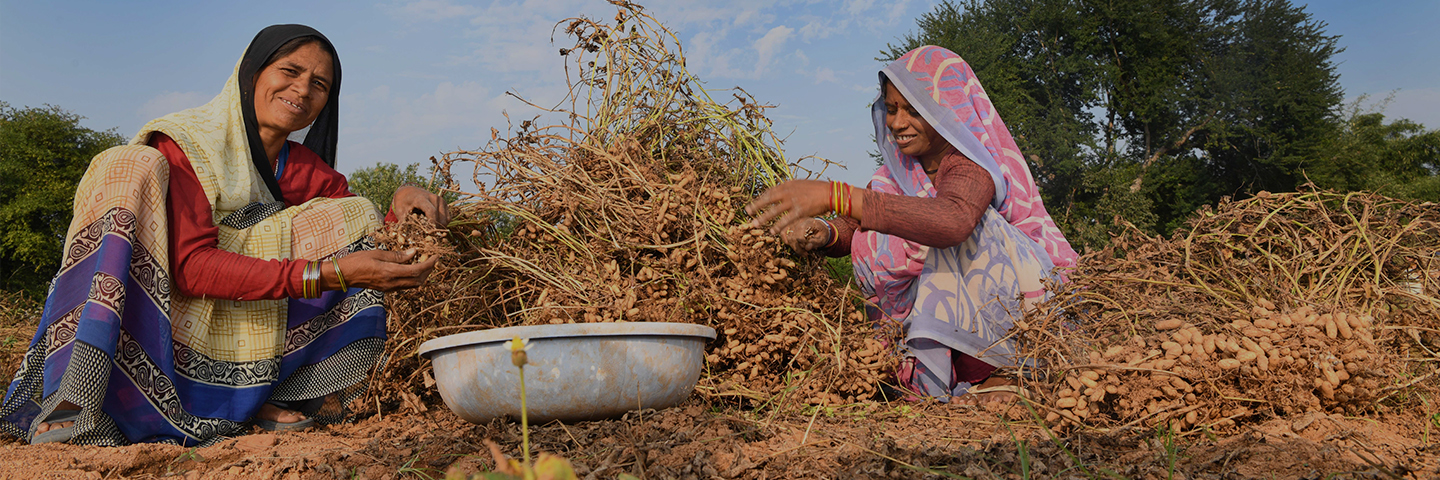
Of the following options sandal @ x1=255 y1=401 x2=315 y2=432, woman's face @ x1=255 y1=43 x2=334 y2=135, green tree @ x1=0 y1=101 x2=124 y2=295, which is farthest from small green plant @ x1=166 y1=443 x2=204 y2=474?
green tree @ x1=0 y1=101 x2=124 y2=295

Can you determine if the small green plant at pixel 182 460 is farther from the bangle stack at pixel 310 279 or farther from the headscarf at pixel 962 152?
the headscarf at pixel 962 152

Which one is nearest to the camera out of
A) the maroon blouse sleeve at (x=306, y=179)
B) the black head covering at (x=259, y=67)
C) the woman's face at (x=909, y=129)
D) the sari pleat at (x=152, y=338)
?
the sari pleat at (x=152, y=338)

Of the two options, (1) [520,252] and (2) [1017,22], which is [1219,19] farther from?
(1) [520,252]

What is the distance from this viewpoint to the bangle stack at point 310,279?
8.52ft

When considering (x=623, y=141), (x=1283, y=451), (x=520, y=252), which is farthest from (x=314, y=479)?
(x=1283, y=451)

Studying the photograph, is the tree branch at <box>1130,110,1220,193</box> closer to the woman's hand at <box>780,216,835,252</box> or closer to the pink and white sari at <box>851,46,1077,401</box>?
the pink and white sari at <box>851,46,1077,401</box>

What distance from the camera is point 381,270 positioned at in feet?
8.32

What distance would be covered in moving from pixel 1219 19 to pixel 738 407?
24.6m

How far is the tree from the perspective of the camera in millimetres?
19859

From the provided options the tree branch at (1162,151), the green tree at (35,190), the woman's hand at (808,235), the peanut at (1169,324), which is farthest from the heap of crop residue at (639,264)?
the tree branch at (1162,151)

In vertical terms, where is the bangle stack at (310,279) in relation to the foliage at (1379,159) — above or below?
below

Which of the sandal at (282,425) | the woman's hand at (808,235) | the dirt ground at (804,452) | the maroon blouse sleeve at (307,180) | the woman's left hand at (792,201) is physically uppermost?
the maroon blouse sleeve at (307,180)

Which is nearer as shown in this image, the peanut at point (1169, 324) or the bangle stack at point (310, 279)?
the peanut at point (1169, 324)

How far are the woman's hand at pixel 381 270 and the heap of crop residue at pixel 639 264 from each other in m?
0.25
